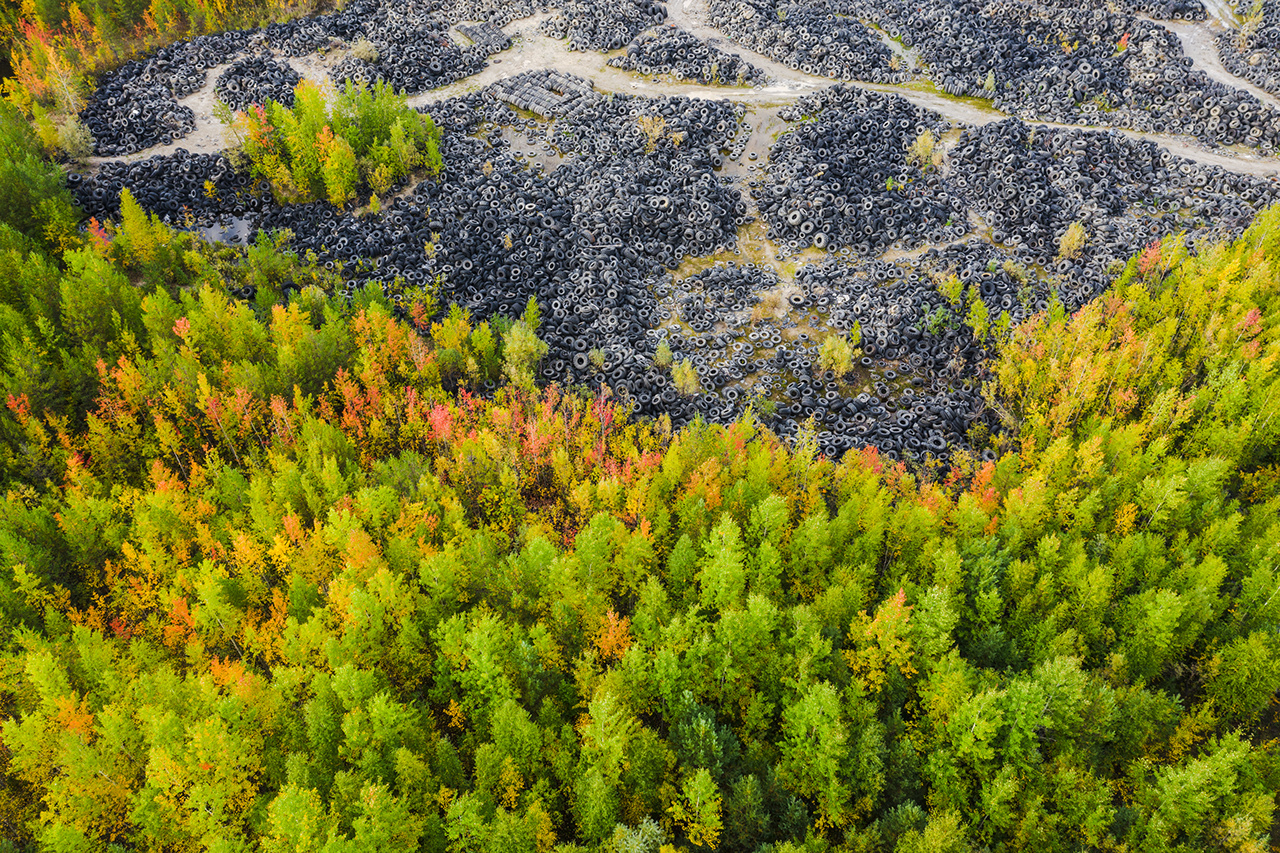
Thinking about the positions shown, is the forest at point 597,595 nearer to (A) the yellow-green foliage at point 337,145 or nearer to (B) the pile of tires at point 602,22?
(A) the yellow-green foliage at point 337,145

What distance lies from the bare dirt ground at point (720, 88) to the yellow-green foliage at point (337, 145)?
10520 mm

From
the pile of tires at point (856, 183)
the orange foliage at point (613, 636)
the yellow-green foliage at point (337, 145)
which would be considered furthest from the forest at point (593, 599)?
the yellow-green foliage at point (337, 145)

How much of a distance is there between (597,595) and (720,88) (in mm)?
63275

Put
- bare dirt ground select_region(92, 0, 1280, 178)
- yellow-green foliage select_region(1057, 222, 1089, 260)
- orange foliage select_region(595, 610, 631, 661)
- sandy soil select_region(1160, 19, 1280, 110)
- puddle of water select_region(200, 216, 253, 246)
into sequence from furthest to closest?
sandy soil select_region(1160, 19, 1280, 110) → bare dirt ground select_region(92, 0, 1280, 178) → puddle of water select_region(200, 216, 253, 246) → yellow-green foliage select_region(1057, 222, 1089, 260) → orange foliage select_region(595, 610, 631, 661)

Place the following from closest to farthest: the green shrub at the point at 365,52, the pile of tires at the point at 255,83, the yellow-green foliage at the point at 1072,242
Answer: the yellow-green foliage at the point at 1072,242 < the pile of tires at the point at 255,83 < the green shrub at the point at 365,52

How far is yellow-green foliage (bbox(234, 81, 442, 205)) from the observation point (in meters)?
54.8

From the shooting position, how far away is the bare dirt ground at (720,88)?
6041 cm

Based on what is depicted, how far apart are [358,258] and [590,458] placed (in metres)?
30.1

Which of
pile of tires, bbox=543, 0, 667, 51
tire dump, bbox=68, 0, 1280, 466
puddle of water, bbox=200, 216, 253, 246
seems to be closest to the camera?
tire dump, bbox=68, 0, 1280, 466

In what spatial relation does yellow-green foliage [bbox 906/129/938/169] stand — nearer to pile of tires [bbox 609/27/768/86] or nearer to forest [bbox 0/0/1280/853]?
pile of tires [bbox 609/27/768/86]

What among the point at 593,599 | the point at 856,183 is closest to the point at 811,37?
the point at 856,183

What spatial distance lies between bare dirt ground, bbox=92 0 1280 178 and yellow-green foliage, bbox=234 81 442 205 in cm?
1052

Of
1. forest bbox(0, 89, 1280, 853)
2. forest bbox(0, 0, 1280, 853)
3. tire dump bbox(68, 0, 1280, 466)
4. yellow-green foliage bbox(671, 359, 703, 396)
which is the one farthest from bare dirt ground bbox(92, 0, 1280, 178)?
yellow-green foliage bbox(671, 359, 703, 396)

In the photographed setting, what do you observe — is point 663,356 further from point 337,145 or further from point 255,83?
point 255,83
